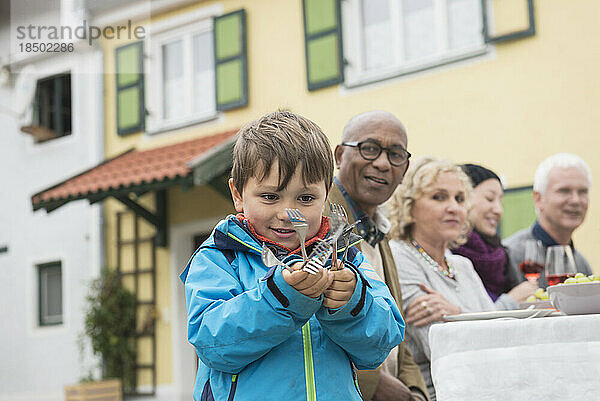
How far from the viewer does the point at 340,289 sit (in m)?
1.55

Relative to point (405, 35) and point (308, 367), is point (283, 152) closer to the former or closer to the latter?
point (308, 367)

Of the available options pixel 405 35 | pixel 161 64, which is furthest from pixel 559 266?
pixel 161 64

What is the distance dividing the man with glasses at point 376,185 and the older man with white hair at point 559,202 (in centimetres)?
157

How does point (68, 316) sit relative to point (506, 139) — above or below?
below

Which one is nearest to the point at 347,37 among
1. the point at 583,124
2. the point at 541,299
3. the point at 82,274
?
the point at 583,124

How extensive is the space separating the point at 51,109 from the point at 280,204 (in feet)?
36.6

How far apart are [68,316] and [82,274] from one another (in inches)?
25.2

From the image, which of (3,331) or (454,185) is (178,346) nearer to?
(3,331)

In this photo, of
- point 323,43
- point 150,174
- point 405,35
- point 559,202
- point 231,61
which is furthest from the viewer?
point 231,61

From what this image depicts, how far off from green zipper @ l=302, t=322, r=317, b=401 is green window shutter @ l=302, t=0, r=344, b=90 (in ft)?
23.7

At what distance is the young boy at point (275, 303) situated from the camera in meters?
1.58

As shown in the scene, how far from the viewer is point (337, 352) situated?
174 centimetres

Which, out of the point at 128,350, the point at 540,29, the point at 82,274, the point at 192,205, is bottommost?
the point at 128,350

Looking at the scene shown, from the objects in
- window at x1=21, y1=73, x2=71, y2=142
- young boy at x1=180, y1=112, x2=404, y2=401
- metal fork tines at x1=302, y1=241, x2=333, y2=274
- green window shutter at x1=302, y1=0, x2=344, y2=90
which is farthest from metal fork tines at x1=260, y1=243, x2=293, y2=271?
window at x1=21, y1=73, x2=71, y2=142
